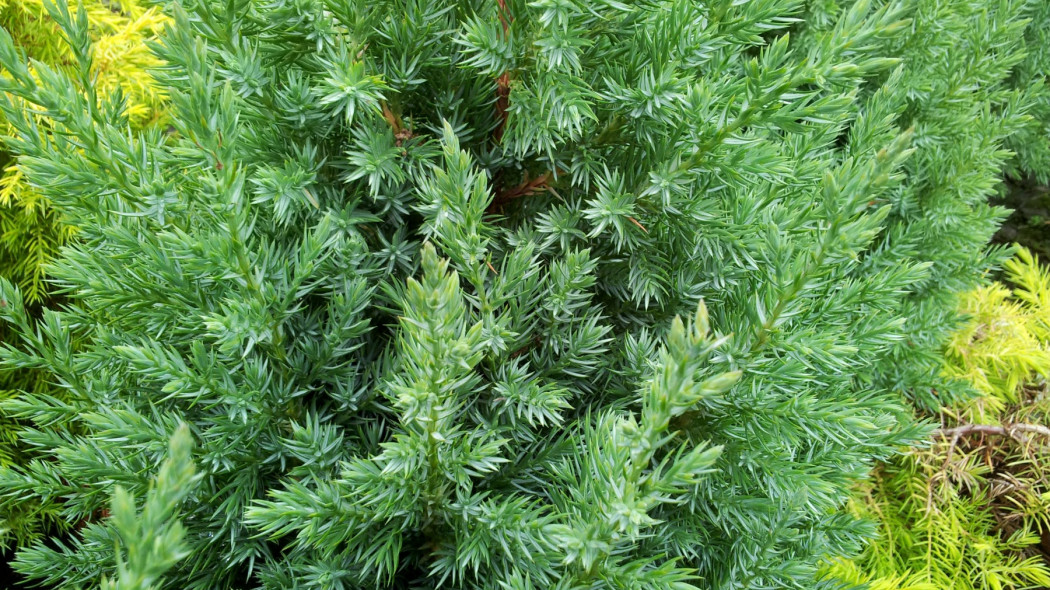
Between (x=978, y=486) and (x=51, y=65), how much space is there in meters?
3.90

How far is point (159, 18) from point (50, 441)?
2023 millimetres

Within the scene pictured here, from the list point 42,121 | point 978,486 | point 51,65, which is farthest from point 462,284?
point 978,486

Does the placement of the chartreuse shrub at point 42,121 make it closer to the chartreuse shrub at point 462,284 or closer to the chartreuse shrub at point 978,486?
the chartreuse shrub at point 462,284

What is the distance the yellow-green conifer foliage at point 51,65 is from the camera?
8.04ft

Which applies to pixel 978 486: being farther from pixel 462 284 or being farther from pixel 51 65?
pixel 51 65

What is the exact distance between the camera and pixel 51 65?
8.28 ft

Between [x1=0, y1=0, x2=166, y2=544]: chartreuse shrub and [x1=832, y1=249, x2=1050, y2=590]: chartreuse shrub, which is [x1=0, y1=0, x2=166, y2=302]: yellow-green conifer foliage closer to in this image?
[x1=0, y1=0, x2=166, y2=544]: chartreuse shrub

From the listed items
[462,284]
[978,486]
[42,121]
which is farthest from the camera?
[978,486]

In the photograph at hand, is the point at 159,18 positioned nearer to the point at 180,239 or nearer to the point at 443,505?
the point at 180,239

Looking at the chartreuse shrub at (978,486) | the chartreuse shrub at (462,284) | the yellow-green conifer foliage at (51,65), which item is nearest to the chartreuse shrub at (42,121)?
the yellow-green conifer foliage at (51,65)

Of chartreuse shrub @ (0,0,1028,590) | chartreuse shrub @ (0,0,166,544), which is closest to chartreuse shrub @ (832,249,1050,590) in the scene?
chartreuse shrub @ (0,0,1028,590)

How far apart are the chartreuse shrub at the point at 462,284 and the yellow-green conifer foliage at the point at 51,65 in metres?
1.19

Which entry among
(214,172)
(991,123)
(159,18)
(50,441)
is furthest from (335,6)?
(991,123)

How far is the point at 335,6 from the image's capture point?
3.80ft
